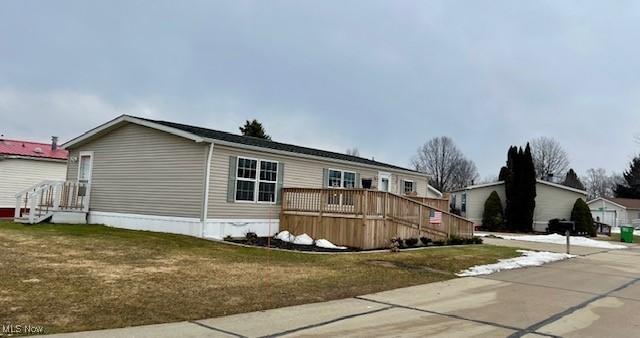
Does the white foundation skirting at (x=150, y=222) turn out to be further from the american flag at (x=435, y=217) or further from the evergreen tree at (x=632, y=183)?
the evergreen tree at (x=632, y=183)

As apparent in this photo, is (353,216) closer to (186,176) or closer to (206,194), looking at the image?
(206,194)

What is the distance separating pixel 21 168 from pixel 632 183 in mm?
65202

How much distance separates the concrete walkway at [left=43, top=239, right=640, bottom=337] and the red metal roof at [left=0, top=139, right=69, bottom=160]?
23441mm

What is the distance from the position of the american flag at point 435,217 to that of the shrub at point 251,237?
20.9 ft

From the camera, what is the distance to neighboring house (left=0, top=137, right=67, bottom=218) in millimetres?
25438

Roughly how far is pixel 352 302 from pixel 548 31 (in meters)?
14.9

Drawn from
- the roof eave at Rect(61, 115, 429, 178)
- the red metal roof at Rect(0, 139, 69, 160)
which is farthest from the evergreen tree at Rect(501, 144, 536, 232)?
the red metal roof at Rect(0, 139, 69, 160)

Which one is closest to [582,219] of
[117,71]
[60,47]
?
[117,71]

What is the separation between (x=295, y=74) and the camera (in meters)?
24.2

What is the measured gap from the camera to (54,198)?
1759cm

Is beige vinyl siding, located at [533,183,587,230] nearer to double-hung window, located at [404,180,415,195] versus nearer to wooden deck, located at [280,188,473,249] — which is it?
double-hung window, located at [404,180,415,195]

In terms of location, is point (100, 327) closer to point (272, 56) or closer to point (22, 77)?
point (272, 56)

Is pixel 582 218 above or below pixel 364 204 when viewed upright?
above

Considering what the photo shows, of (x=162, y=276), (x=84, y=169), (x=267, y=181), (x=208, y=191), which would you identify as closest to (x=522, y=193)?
(x=267, y=181)
